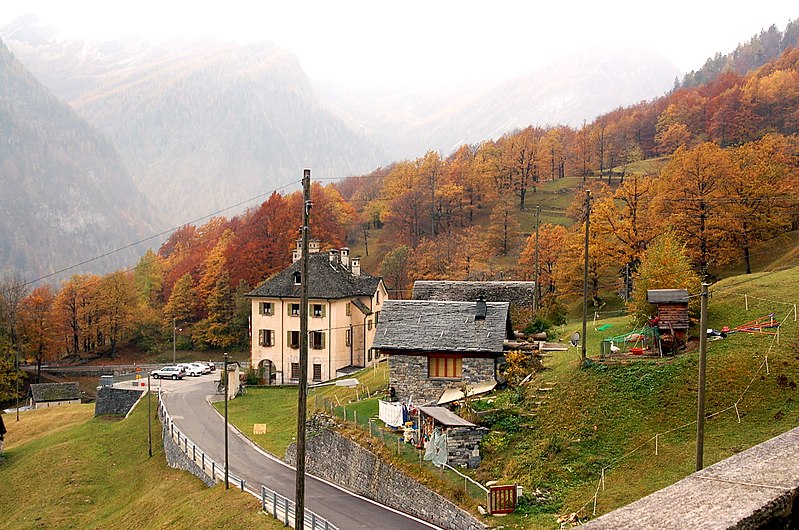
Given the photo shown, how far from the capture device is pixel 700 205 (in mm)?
53312

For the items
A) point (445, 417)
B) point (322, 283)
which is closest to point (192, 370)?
point (322, 283)

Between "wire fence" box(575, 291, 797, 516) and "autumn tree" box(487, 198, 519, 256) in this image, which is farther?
"autumn tree" box(487, 198, 519, 256)

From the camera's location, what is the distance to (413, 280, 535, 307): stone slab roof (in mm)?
44625

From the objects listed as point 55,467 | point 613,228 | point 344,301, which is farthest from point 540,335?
point 55,467

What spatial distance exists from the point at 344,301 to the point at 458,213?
4289 cm

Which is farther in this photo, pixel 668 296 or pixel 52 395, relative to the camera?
pixel 52 395

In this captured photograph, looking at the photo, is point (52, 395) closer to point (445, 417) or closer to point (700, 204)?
point (445, 417)

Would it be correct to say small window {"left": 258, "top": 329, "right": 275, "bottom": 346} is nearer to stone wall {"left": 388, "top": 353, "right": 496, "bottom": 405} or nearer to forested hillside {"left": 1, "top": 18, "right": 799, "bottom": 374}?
forested hillside {"left": 1, "top": 18, "right": 799, "bottom": 374}

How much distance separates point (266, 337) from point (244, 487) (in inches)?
1095

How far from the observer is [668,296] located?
96.9 feet

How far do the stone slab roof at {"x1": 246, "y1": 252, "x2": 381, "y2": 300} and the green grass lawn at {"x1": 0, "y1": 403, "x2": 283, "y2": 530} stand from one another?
44.2 feet

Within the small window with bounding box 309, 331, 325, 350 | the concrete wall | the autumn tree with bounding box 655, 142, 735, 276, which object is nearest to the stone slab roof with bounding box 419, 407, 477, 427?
the concrete wall

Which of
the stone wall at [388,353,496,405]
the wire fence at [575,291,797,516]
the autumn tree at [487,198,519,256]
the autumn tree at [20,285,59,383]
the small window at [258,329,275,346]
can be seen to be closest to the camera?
the wire fence at [575,291,797,516]

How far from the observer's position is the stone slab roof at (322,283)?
5809 cm
